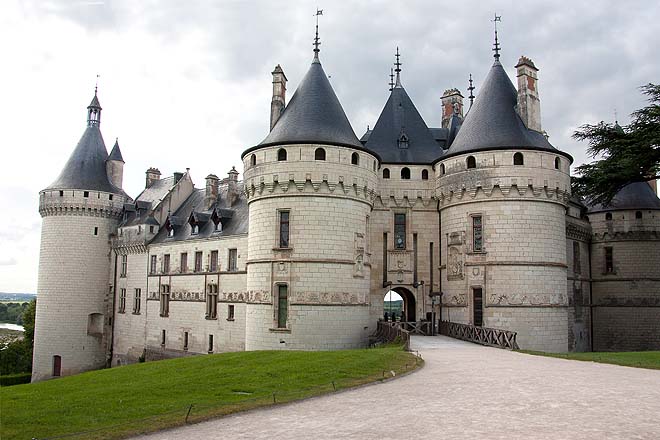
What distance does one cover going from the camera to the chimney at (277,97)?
29.9 meters

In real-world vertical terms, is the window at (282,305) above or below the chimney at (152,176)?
below

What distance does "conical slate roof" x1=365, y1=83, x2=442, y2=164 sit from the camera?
29.6 metres

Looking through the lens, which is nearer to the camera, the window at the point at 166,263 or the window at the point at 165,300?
the window at the point at 165,300

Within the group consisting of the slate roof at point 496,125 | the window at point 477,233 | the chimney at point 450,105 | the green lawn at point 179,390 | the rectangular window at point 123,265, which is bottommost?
the green lawn at point 179,390

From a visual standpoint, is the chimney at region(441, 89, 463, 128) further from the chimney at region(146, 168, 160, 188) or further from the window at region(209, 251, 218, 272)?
the chimney at region(146, 168, 160, 188)

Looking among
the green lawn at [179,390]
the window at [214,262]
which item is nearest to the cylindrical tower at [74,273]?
the window at [214,262]

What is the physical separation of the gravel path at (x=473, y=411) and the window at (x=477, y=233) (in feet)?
36.0

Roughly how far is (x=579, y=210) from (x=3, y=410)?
34.2m

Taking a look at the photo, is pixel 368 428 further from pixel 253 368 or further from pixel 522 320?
pixel 522 320

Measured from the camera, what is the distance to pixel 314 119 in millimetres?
26016

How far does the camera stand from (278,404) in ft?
38.4

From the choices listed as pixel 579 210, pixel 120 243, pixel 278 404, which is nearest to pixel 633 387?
pixel 278 404

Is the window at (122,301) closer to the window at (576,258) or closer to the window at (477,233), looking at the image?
the window at (477,233)

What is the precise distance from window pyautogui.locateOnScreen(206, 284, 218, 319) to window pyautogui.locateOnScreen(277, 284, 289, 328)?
10400mm
